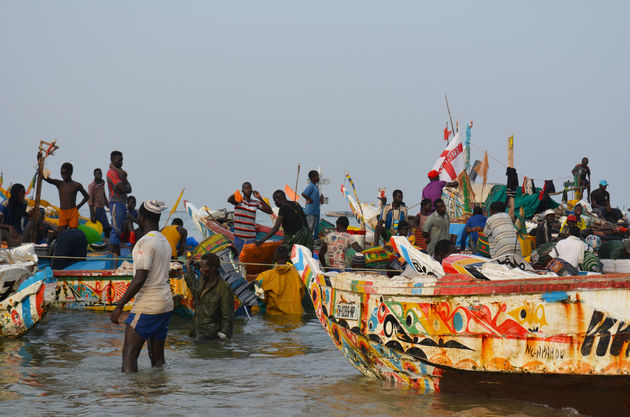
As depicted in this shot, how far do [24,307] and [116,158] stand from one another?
4.80 meters

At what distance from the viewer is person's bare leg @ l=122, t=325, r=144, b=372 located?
7.12 metres

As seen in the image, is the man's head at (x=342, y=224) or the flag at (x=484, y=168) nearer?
the man's head at (x=342, y=224)

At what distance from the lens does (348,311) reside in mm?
7348

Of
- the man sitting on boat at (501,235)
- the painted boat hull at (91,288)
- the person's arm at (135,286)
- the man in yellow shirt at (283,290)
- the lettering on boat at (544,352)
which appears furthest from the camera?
the man in yellow shirt at (283,290)

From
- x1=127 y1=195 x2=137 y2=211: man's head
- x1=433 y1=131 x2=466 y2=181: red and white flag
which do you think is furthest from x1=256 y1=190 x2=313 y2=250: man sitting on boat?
x1=433 y1=131 x2=466 y2=181: red and white flag

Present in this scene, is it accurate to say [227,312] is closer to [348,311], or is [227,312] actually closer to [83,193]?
[348,311]

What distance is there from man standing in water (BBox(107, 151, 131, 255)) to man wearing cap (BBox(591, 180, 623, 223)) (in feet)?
38.4

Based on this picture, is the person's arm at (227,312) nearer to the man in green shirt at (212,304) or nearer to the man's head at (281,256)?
the man in green shirt at (212,304)

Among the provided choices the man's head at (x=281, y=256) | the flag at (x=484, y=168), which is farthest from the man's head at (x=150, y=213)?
the flag at (x=484, y=168)

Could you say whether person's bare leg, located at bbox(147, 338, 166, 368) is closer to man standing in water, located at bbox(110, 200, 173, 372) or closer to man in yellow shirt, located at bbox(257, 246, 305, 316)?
man standing in water, located at bbox(110, 200, 173, 372)

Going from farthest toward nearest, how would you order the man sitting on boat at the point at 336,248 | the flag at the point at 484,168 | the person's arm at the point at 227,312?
the flag at the point at 484,168, the man sitting on boat at the point at 336,248, the person's arm at the point at 227,312

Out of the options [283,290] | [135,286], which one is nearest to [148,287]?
[135,286]

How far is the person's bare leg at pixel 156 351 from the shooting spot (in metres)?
7.70

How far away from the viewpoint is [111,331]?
36.3 ft
